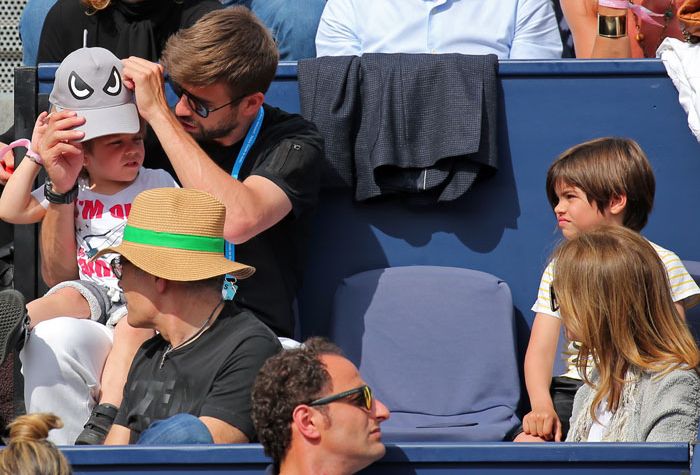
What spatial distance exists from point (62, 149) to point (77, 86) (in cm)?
23

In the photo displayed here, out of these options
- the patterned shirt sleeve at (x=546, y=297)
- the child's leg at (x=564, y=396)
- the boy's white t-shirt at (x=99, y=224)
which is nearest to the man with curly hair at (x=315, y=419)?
the child's leg at (x=564, y=396)

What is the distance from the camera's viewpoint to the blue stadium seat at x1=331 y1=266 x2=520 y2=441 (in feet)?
13.1

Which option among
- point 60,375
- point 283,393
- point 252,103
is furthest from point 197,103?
point 283,393

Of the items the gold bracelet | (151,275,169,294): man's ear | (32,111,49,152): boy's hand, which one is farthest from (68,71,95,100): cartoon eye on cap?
the gold bracelet

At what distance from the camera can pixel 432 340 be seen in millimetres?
4148

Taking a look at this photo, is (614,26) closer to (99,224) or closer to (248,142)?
(248,142)

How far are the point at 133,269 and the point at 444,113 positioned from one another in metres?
1.37

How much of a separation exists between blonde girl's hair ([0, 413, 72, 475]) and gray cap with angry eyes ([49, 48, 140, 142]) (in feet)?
4.76

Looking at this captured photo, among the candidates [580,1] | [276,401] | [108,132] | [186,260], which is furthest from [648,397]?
[580,1]

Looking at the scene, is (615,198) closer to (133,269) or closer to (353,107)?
(353,107)

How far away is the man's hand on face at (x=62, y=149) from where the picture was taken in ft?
12.2

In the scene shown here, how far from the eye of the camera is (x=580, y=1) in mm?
4895

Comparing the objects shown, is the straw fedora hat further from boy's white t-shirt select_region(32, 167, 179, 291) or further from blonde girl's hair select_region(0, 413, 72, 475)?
blonde girl's hair select_region(0, 413, 72, 475)

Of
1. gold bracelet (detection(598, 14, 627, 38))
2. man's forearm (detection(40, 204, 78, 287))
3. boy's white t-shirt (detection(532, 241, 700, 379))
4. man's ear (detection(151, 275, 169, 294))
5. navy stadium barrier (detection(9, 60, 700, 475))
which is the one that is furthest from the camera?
gold bracelet (detection(598, 14, 627, 38))
